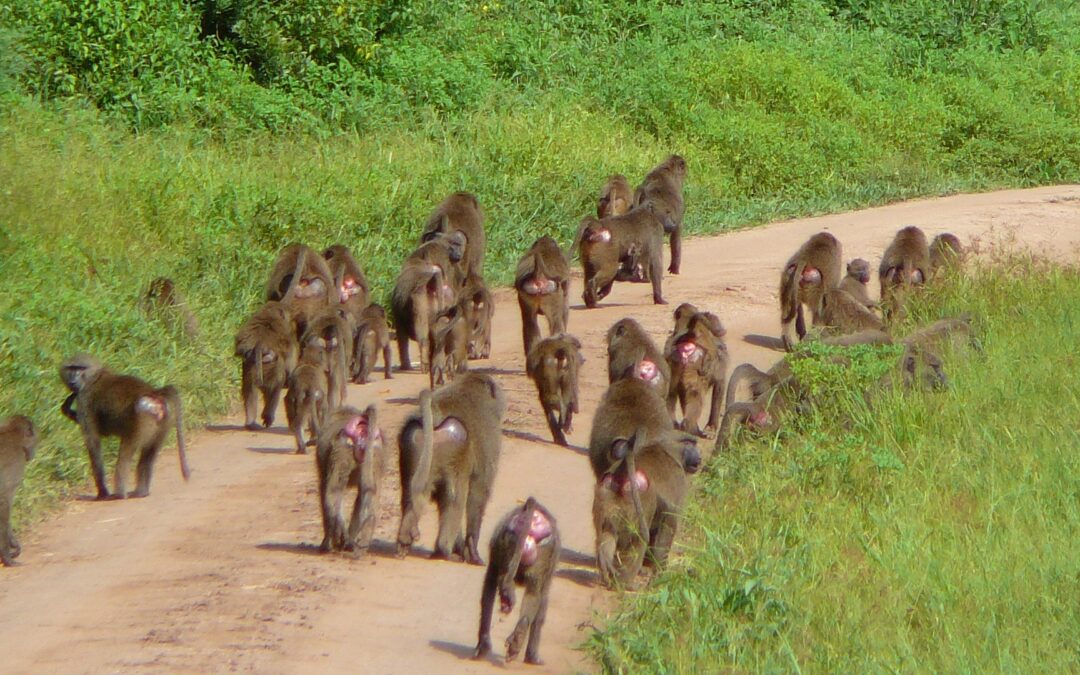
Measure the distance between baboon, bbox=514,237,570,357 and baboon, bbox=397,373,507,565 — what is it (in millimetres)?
3436

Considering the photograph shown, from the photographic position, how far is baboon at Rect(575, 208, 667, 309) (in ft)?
45.4

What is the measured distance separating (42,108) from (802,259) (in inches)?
336

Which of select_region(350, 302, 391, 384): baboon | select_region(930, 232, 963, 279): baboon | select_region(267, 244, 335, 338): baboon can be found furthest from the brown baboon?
select_region(267, 244, 335, 338): baboon

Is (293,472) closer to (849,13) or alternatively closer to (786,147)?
(786,147)

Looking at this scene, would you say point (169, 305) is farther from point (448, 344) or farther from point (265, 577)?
point (265, 577)

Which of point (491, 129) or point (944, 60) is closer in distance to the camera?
point (491, 129)

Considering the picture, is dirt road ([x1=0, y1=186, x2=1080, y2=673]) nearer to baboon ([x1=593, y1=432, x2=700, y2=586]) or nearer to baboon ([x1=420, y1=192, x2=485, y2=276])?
baboon ([x1=593, y1=432, x2=700, y2=586])

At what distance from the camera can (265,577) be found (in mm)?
8070

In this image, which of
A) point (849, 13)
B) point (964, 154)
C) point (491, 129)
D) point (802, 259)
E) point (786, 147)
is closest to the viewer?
point (802, 259)

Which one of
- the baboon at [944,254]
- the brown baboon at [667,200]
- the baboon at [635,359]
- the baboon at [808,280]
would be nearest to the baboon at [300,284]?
the baboon at [635,359]

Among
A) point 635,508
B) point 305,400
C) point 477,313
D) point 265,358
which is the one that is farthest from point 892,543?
point 477,313

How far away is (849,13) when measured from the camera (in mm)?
26719

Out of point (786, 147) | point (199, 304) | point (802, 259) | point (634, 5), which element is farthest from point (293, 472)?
point (634, 5)

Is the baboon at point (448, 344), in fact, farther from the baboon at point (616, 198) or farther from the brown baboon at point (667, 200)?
the baboon at point (616, 198)
